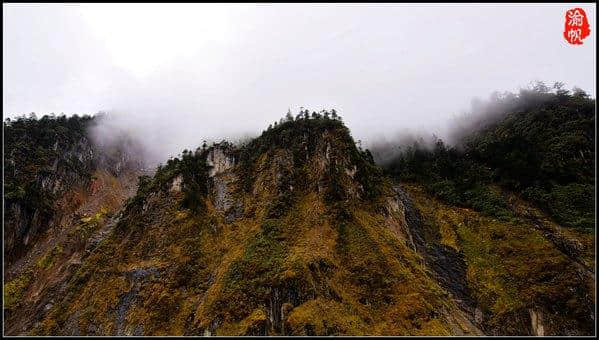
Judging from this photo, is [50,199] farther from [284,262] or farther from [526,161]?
[526,161]

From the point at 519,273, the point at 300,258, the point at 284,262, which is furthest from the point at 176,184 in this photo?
the point at 519,273

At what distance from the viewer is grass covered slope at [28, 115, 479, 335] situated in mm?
37125

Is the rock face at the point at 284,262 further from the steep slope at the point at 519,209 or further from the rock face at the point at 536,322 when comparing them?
the steep slope at the point at 519,209

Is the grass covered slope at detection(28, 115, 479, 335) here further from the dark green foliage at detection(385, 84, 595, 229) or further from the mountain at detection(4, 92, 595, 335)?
the dark green foliage at detection(385, 84, 595, 229)

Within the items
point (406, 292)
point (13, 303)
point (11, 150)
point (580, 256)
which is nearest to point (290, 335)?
point (406, 292)

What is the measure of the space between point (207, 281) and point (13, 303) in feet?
86.8

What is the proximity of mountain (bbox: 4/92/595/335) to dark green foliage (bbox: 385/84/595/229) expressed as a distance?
1.41 metres

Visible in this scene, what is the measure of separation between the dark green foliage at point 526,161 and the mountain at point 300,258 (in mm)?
1415

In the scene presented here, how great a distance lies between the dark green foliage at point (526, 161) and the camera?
53844 millimetres

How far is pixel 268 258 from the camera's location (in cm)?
4344

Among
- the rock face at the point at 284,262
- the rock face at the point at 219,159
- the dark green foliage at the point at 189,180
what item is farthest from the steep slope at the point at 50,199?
the rock face at the point at 219,159

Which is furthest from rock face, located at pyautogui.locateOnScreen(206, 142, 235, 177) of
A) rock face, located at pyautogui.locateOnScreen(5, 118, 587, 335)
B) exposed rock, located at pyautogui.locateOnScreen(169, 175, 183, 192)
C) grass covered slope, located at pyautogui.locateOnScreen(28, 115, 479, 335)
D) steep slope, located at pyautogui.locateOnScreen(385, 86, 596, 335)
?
steep slope, located at pyautogui.locateOnScreen(385, 86, 596, 335)

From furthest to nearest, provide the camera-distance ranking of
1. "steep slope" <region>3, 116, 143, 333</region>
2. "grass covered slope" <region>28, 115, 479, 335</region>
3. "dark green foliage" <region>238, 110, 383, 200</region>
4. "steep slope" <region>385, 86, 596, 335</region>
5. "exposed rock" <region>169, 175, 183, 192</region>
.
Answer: "exposed rock" <region>169, 175, 183, 192</region>, "dark green foliage" <region>238, 110, 383, 200</region>, "steep slope" <region>3, 116, 143, 333</region>, "steep slope" <region>385, 86, 596, 335</region>, "grass covered slope" <region>28, 115, 479, 335</region>

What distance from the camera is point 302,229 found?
4822 centimetres
